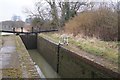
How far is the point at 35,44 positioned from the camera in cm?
2766

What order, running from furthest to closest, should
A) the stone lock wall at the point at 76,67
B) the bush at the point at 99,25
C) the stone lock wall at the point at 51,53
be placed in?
the stone lock wall at the point at 51,53
the bush at the point at 99,25
the stone lock wall at the point at 76,67

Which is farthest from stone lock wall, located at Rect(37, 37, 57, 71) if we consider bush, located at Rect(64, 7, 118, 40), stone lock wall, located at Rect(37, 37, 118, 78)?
bush, located at Rect(64, 7, 118, 40)

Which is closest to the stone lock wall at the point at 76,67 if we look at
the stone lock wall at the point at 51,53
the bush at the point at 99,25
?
the stone lock wall at the point at 51,53

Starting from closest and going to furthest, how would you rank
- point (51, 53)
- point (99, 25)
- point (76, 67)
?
point (76, 67)
point (99, 25)
point (51, 53)

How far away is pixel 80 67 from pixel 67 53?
233cm

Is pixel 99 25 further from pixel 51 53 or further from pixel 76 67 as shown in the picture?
pixel 76 67

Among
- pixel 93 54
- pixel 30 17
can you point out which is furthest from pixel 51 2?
pixel 93 54

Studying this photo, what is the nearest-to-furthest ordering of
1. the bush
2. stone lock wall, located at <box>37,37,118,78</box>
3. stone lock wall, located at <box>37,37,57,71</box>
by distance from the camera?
stone lock wall, located at <box>37,37,118,78</box>, the bush, stone lock wall, located at <box>37,37,57,71</box>

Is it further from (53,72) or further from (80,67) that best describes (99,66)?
(53,72)

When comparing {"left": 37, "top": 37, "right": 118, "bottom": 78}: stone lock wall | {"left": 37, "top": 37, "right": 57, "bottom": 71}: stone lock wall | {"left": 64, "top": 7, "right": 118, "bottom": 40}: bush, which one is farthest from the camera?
{"left": 37, "top": 37, "right": 57, "bottom": 71}: stone lock wall

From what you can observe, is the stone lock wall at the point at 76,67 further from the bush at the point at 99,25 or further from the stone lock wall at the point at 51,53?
the bush at the point at 99,25

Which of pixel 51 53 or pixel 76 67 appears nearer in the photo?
pixel 76 67

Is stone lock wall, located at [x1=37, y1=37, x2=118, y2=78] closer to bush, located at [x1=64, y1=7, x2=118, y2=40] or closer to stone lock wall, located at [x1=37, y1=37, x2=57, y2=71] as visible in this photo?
stone lock wall, located at [x1=37, y1=37, x2=57, y2=71]

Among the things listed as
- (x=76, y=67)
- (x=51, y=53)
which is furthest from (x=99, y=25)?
(x=76, y=67)
